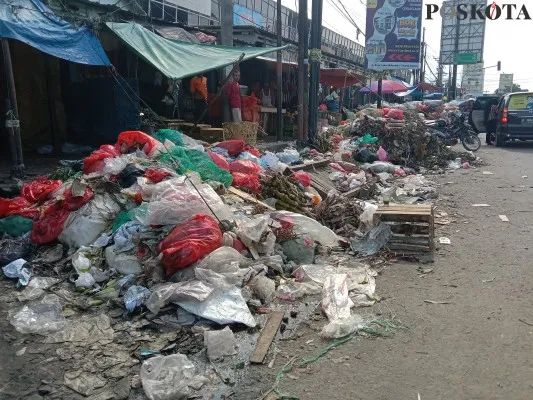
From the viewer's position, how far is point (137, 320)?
391cm

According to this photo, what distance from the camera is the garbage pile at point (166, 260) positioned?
356cm

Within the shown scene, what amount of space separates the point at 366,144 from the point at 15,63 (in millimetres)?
8245

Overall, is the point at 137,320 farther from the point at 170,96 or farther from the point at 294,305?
the point at 170,96

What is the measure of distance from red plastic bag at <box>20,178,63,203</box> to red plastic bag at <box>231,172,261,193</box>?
7.67 feet

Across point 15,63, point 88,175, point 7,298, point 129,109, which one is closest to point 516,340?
point 7,298

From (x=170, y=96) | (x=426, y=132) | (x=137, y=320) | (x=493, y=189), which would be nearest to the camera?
(x=137, y=320)

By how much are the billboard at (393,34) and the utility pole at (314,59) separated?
10424mm

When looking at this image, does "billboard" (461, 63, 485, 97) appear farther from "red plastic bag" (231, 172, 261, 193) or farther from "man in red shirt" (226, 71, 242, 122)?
"red plastic bag" (231, 172, 261, 193)

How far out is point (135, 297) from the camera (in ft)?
13.5

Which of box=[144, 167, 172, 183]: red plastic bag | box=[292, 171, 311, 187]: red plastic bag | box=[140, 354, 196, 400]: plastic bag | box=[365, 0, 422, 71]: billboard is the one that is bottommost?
box=[140, 354, 196, 400]: plastic bag

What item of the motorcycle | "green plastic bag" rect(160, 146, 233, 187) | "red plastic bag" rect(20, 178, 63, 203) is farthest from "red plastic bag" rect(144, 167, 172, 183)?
the motorcycle

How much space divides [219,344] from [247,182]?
3.73 metres

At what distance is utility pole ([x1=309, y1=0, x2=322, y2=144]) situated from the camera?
12.8 meters

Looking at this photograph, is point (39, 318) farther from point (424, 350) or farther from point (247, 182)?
point (247, 182)
